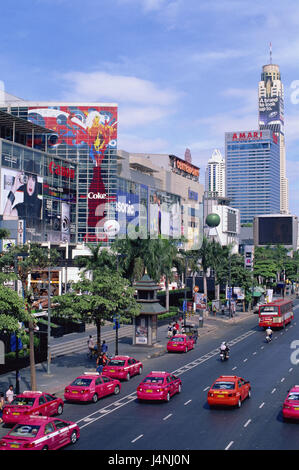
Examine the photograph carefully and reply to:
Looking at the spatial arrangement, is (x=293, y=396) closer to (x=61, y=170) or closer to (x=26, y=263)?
(x=26, y=263)

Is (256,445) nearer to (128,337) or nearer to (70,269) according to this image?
(128,337)

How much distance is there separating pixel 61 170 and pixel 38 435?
92936 mm

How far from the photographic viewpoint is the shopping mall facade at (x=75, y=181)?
9644cm

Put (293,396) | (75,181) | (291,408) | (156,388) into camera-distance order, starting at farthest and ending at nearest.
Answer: (75,181) → (156,388) → (293,396) → (291,408)

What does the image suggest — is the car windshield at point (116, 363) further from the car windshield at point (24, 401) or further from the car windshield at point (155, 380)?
the car windshield at point (24, 401)

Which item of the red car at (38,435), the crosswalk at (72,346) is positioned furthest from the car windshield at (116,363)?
the red car at (38,435)

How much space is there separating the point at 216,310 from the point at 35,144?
60874 mm

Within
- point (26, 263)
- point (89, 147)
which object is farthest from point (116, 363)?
point (89, 147)

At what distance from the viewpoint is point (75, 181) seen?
4751 inches

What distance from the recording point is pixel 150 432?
80.9ft

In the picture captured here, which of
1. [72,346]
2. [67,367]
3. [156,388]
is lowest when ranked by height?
[67,367]

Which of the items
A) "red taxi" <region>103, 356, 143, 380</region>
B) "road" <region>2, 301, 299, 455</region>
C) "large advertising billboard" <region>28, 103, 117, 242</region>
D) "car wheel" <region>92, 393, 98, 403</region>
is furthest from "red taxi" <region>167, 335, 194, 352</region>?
"large advertising billboard" <region>28, 103, 117, 242</region>

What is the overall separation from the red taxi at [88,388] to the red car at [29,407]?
2.77 metres

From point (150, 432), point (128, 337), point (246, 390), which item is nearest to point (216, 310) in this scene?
point (128, 337)
